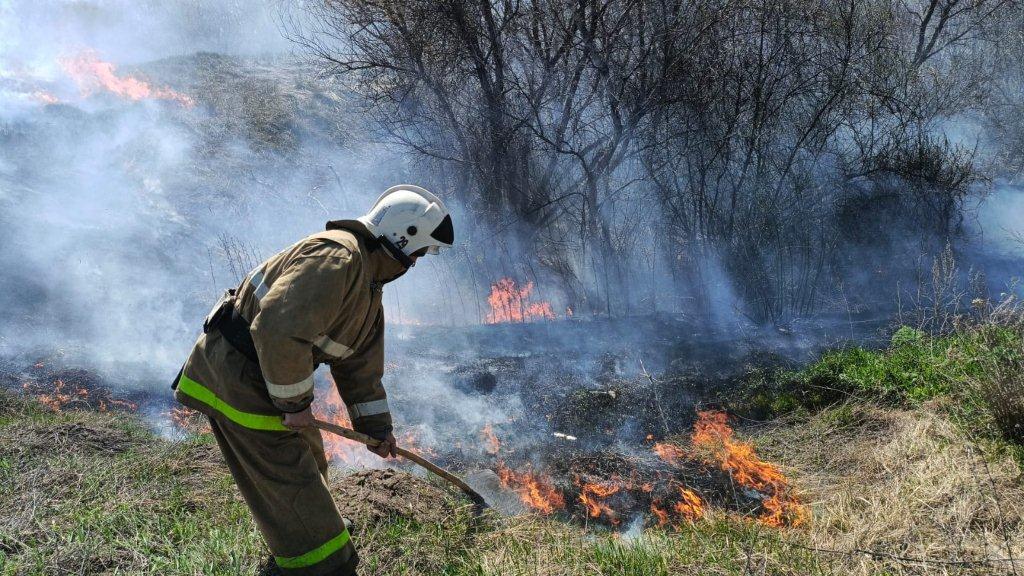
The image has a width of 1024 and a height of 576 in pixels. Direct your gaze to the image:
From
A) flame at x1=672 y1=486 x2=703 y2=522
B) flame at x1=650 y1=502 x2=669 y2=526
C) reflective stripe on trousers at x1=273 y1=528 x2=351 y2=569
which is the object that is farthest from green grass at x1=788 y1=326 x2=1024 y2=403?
reflective stripe on trousers at x1=273 y1=528 x2=351 y2=569

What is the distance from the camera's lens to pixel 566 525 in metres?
3.90

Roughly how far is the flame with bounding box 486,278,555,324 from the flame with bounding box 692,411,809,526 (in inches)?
168

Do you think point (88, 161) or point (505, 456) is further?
point (88, 161)

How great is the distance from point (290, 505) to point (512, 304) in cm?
745

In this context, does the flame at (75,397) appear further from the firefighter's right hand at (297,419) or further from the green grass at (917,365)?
the green grass at (917,365)

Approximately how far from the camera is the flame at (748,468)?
4.20 meters

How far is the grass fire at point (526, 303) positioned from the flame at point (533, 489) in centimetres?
4

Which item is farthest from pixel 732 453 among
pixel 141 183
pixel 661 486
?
pixel 141 183

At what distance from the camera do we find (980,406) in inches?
173

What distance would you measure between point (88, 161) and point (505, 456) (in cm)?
1205

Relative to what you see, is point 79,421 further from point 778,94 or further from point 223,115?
point 223,115

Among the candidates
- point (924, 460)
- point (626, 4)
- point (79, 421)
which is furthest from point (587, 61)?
point (79, 421)

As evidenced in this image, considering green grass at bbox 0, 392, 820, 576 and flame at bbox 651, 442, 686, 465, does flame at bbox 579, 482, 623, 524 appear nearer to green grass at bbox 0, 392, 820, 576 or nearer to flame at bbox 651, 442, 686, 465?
green grass at bbox 0, 392, 820, 576

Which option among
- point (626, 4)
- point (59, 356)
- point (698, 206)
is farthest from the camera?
point (698, 206)
